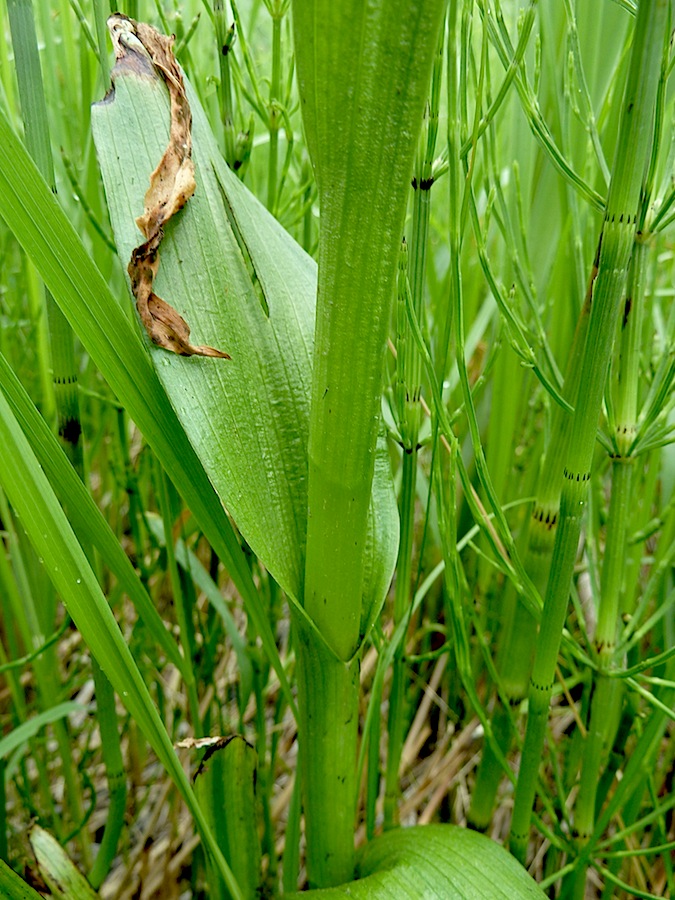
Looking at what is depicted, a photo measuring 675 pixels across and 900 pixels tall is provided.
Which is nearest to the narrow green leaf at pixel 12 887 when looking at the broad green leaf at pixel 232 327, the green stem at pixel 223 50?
the broad green leaf at pixel 232 327

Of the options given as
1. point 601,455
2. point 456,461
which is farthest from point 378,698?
point 601,455

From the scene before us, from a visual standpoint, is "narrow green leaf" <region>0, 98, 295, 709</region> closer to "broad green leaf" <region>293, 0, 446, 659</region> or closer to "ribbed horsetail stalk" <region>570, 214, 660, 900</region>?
"broad green leaf" <region>293, 0, 446, 659</region>

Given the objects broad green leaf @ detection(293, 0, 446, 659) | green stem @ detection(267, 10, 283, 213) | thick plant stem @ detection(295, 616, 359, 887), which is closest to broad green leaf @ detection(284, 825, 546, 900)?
thick plant stem @ detection(295, 616, 359, 887)

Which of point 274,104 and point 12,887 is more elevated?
point 274,104

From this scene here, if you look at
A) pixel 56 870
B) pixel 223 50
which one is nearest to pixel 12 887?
pixel 56 870

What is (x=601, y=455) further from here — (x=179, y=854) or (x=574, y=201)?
(x=179, y=854)

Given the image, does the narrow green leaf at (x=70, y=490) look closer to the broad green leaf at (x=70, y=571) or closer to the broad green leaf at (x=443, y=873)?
the broad green leaf at (x=70, y=571)

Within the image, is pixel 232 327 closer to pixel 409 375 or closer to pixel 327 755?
pixel 409 375
